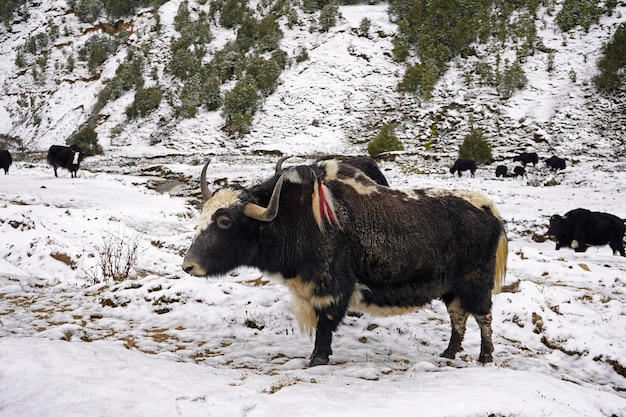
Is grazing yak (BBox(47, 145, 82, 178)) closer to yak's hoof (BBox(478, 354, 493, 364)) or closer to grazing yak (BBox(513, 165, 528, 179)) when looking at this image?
yak's hoof (BBox(478, 354, 493, 364))

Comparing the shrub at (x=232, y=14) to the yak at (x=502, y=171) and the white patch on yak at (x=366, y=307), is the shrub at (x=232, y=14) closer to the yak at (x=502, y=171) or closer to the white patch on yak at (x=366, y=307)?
the yak at (x=502, y=171)

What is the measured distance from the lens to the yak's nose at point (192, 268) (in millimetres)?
3709

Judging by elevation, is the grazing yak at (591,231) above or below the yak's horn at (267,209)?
below

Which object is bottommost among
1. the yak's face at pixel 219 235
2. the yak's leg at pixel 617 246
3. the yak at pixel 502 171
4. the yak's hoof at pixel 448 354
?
the yak's hoof at pixel 448 354

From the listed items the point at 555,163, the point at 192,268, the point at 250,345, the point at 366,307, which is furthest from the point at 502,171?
the point at 192,268

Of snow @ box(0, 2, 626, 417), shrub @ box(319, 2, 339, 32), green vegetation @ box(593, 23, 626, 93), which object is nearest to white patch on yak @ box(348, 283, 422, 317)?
snow @ box(0, 2, 626, 417)

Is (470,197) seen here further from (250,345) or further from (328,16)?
(328,16)

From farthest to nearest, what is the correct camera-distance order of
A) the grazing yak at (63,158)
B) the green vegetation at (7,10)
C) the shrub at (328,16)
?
the green vegetation at (7,10) → the shrub at (328,16) → the grazing yak at (63,158)

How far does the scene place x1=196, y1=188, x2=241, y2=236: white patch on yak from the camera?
12.5ft

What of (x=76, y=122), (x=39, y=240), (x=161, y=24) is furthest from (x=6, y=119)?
(x=39, y=240)

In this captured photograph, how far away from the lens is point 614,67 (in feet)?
101

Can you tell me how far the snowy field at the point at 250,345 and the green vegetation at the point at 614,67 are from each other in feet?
91.1

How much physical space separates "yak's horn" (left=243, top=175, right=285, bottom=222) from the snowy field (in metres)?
1.40

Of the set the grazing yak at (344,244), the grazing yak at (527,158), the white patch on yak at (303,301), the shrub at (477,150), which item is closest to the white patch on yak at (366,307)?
the grazing yak at (344,244)
